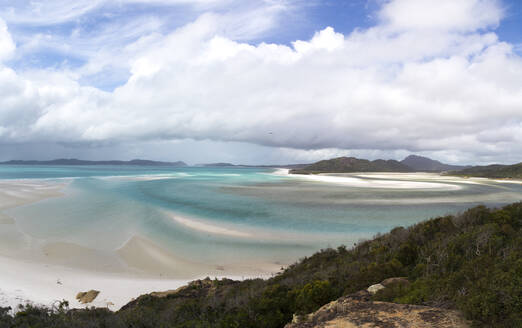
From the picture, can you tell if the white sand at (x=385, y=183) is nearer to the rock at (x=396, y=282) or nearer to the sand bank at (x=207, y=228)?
the sand bank at (x=207, y=228)

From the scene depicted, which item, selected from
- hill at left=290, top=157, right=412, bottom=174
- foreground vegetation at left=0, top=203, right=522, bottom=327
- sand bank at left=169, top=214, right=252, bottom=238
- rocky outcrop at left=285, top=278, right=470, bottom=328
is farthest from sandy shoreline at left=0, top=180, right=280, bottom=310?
hill at left=290, top=157, right=412, bottom=174

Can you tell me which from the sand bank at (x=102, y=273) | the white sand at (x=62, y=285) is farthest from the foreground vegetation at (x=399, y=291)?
the sand bank at (x=102, y=273)

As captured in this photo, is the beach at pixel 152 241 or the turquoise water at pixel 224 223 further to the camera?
the turquoise water at pixel 224 223

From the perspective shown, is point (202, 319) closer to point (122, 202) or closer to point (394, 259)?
point (394, 259)

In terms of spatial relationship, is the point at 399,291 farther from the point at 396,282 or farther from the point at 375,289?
the point at 396,282

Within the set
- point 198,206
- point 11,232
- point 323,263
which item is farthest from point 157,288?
point 198,206

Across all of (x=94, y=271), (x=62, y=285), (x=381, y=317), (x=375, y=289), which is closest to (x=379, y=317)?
(x=381, y=317)
